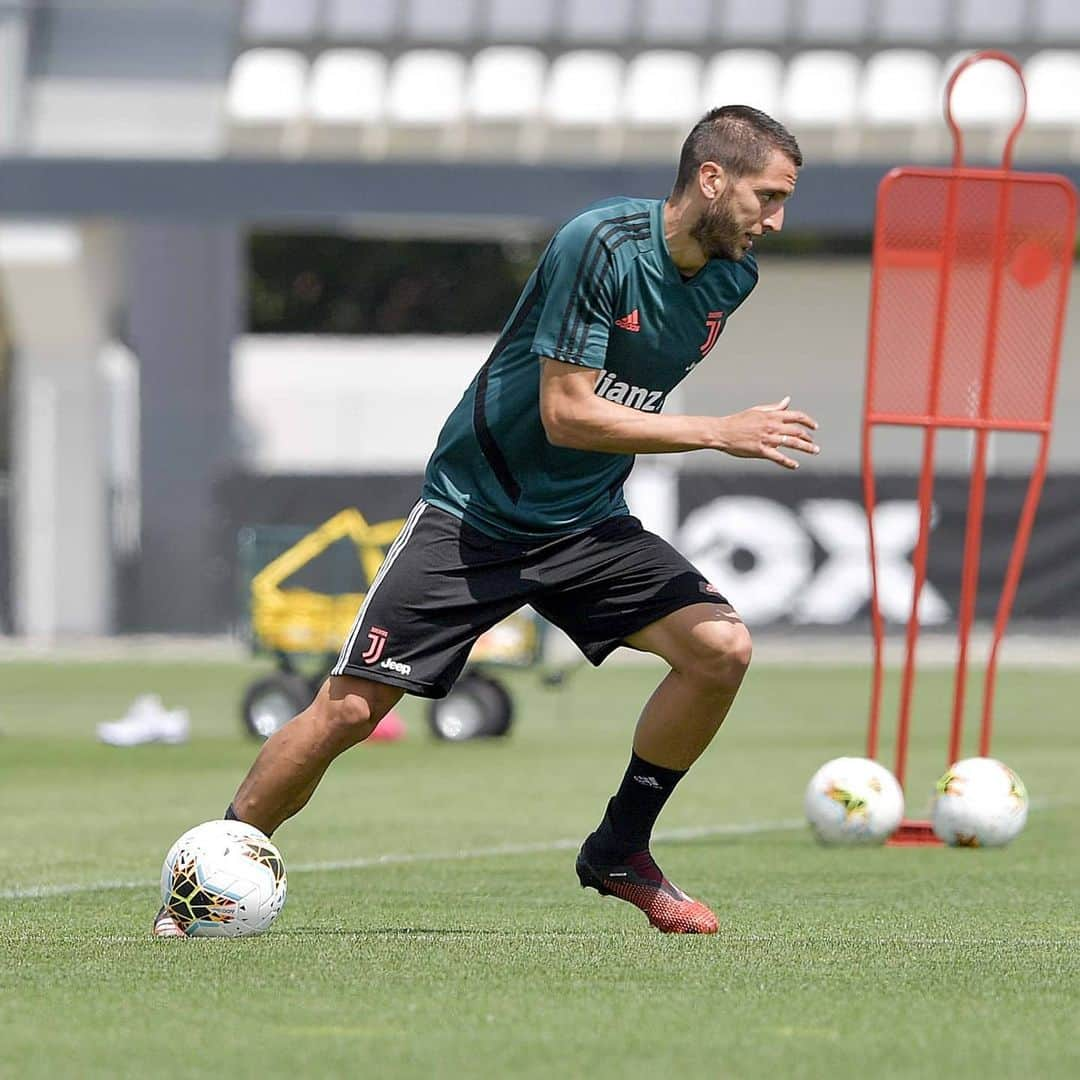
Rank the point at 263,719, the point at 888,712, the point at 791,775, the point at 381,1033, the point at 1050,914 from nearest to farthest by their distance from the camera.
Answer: the point at 381,1033
the point at 1050,914
the point at 791,775
the point at 263,719
the point at 888,712

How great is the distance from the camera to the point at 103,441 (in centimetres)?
2978

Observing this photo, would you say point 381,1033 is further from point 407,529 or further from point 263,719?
point 263,719

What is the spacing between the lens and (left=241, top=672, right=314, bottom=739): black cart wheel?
602 inches

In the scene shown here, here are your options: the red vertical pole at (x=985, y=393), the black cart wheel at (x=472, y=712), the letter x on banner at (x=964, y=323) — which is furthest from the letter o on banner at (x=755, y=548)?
the red vertical pole at (x=985, y=393)

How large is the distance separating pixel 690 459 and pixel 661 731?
24.6 m

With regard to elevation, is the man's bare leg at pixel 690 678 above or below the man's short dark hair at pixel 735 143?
below

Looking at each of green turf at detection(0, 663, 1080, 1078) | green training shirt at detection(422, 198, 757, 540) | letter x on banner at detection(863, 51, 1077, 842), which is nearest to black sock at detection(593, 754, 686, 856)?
green turf at detection(0, 663, 1080, 1078)

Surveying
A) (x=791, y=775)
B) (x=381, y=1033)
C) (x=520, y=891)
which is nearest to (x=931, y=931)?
(x=520, y=891)

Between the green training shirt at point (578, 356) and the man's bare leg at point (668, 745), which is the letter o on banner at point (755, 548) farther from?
the green training shirt at point (578, 356)

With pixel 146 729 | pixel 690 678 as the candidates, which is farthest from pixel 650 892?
pixel 146 729

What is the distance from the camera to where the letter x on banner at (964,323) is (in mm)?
9648

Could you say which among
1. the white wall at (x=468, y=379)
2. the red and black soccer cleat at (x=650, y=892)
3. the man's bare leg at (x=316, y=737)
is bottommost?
the white wall at (x=468, y=379)

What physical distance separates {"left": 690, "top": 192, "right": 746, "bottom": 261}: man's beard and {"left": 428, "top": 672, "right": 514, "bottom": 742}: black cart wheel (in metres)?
9.12

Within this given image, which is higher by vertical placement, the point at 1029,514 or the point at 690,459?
the point at 1029,514
